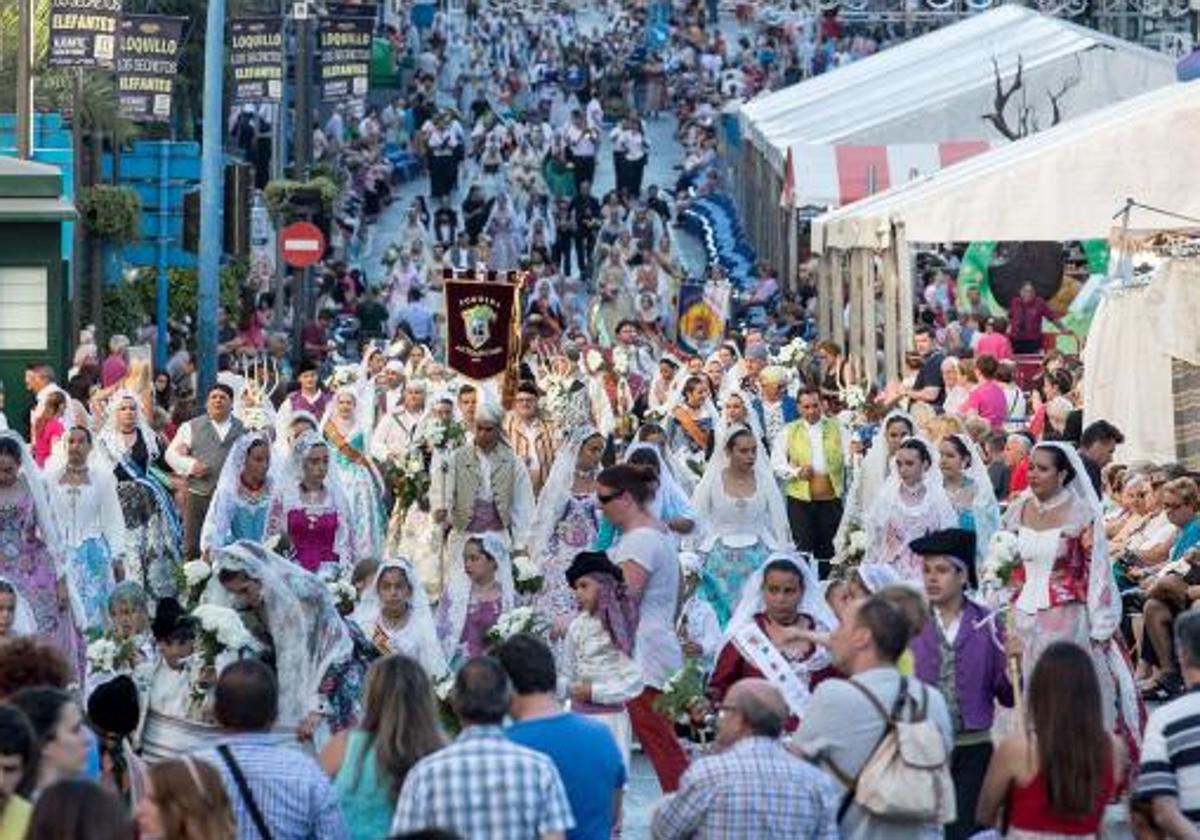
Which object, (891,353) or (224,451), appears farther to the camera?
(891,353)

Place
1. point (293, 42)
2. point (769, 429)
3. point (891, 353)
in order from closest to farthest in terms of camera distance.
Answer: point (769, 429)
point (891, 353)
point (293, 42)

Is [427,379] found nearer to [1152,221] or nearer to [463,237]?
[1152,221]

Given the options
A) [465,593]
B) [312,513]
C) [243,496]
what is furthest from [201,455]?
[465,593]

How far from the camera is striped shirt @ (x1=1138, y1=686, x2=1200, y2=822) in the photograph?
11.6 meters

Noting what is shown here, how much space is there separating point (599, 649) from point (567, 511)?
18.0 ft

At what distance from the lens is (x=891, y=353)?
111ft

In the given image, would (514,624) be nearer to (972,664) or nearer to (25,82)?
(972,664)

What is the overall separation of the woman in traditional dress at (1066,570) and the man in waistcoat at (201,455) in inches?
347

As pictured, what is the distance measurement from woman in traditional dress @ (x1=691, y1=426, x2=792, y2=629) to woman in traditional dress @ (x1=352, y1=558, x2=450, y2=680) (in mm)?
4046

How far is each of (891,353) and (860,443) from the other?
25.5 ft

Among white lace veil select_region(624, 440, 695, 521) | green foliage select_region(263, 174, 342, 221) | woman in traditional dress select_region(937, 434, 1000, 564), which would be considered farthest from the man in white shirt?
green foliage select_region(263, 174, 342, 221)

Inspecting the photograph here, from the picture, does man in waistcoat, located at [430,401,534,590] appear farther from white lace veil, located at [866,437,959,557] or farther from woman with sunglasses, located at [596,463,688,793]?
woman with sunglasses, located at [596,463,688,793]

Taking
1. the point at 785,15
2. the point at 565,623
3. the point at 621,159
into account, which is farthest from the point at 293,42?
the point at 565,623

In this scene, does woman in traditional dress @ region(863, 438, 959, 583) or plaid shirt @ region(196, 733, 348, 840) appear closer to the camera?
plaid shirt @ region(196, 733, 348, 840)
